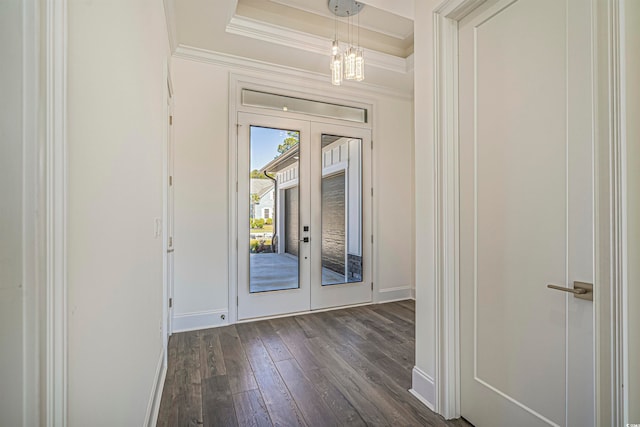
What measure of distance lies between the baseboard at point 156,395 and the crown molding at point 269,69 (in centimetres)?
283

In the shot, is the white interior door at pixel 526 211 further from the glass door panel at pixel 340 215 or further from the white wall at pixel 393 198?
the white wall at pixel 393 198

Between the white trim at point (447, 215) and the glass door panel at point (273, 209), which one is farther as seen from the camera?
the glass door panel at point (273, 209)

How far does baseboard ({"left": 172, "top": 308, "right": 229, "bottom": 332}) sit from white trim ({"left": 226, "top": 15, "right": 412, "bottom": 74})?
2817 millimetres

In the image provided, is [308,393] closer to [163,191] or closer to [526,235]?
[526,235]

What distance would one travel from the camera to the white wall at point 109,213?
0.80 metres

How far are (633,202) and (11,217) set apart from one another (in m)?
1.67

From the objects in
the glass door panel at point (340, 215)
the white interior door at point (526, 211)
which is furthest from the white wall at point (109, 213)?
the glass door panel at point (340, 215)

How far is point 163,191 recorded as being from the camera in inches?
92.8

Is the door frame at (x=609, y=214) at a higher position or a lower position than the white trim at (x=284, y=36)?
lower

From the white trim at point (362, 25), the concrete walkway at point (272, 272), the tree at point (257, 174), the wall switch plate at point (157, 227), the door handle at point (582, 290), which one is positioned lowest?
the concrete walkway at point (272, 272)

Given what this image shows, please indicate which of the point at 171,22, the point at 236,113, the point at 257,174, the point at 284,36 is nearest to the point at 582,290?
the point at 257,174

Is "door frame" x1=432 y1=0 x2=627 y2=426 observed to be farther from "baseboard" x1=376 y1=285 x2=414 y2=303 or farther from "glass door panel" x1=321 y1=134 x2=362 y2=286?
"baseboard" x1=376 y1=285 x2=414 y2=303

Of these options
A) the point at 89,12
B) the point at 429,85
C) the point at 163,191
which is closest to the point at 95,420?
the point at 89,12

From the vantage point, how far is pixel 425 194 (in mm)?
1979
